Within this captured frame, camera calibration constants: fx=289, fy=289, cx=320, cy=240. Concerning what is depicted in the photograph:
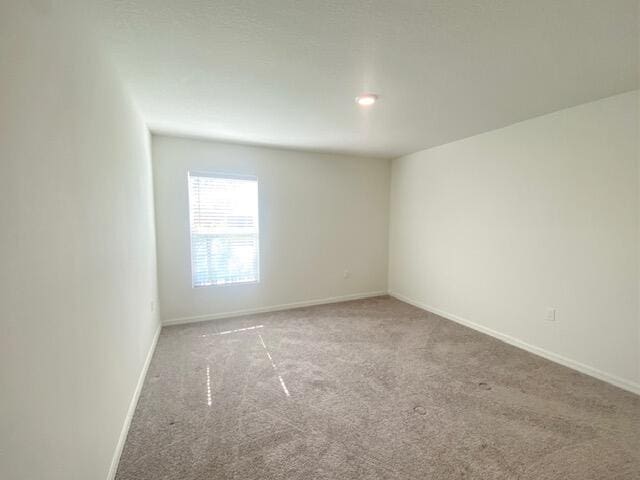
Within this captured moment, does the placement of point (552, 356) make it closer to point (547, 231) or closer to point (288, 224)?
point (547, 231)

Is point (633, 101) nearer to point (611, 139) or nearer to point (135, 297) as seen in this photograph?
point (611, 139)

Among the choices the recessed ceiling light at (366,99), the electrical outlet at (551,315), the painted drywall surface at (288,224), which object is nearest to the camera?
the recessed ceiling light at (366,99)

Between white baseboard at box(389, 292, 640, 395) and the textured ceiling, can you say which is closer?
the textured ceiling

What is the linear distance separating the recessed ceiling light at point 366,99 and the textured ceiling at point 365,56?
0.06 m

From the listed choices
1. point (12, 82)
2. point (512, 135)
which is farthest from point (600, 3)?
point (12, 82)

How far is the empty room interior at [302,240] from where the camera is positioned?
3.39 ft

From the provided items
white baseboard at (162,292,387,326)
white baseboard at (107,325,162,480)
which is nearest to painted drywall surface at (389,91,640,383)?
white baseboard at (162,292,387,326)

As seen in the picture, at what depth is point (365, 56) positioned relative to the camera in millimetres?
1687

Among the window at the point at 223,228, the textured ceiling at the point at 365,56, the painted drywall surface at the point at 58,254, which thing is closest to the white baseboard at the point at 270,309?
the window at the point at 223,228

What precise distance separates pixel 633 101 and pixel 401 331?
2.79 metres

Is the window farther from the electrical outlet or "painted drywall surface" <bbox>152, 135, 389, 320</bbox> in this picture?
the electrical outlet

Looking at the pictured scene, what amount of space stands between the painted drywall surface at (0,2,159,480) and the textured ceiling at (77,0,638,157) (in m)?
0.41

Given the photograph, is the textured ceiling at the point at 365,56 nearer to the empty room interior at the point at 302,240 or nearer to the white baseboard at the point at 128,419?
the empty room interior at the point at 302,240

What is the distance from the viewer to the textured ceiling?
4.38ft
